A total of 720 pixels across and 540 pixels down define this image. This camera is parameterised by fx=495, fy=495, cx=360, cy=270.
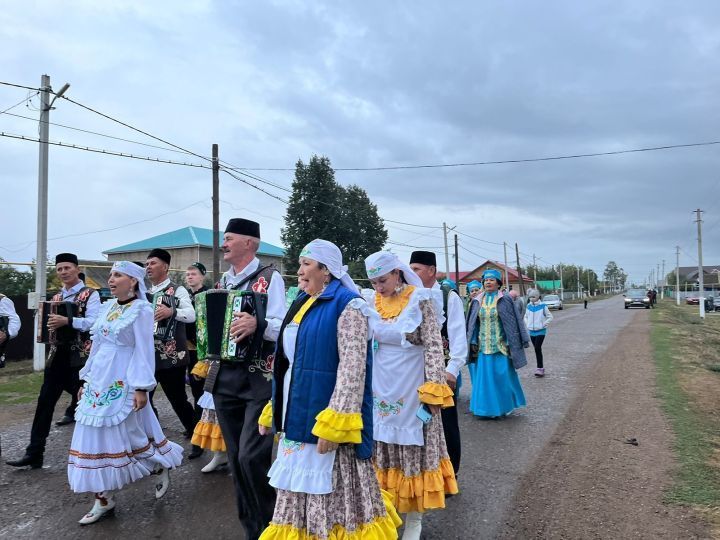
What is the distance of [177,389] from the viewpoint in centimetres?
532

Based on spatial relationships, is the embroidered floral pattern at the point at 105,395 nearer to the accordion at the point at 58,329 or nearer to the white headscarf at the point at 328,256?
the accordion at the point at 58,329

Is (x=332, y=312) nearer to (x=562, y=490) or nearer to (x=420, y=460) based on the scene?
(x=420, y=460)

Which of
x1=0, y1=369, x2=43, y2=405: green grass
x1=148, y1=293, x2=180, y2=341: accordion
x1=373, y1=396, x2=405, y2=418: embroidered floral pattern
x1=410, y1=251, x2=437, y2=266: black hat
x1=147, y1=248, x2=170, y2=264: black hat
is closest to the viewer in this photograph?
x1=373, y1=396, x2=405, y2=418: embroidered floral pattern

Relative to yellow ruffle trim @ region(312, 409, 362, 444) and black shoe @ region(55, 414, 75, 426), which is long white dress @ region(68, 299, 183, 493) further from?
black shoe @ region(55, 414, 75, 426)

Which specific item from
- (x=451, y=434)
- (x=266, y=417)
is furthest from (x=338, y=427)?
(x=451, y=434)

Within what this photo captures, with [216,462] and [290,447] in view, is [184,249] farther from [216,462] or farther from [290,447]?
[290,447]

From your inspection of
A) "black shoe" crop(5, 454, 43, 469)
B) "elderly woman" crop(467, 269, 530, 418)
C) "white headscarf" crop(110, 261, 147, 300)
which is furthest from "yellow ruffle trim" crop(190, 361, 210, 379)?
"elderly woman" crop(467, 269, 530, 418)

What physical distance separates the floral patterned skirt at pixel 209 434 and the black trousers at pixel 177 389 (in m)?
0.65

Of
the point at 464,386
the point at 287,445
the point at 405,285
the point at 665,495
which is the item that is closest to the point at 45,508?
the point at 287,445

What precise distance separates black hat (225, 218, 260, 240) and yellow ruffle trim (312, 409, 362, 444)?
5.50 feet

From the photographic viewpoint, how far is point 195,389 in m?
6.03

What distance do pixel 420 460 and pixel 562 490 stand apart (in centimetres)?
166

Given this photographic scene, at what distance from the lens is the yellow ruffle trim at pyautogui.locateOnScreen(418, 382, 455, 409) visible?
3326 millimetres

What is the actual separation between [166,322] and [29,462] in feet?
5.99
